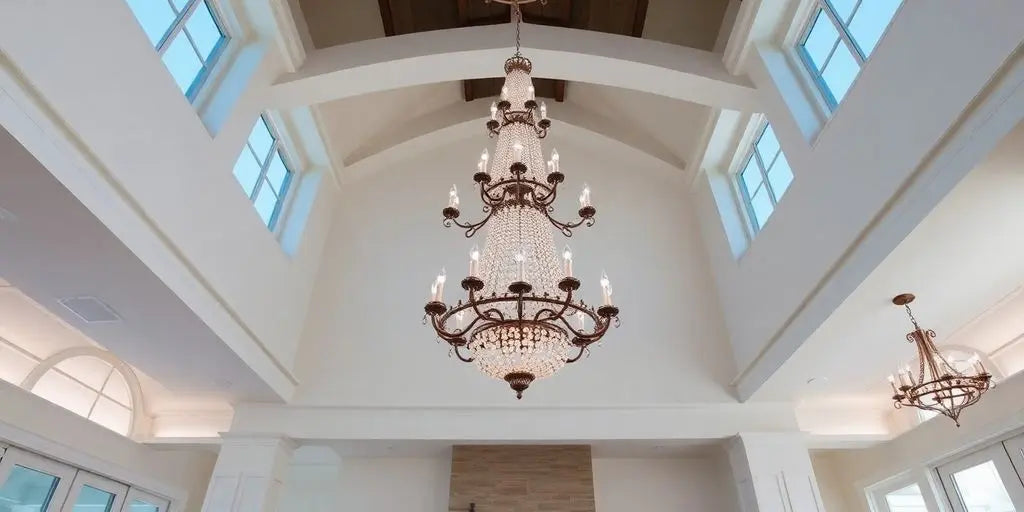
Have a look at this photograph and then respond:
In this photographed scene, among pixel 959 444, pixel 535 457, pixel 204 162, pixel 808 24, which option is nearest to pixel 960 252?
pixel 808 24

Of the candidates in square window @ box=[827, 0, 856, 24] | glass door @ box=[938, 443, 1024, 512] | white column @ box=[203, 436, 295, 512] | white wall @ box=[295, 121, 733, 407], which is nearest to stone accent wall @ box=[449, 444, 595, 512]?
white wall @ box=[295, 121, 733, 407]

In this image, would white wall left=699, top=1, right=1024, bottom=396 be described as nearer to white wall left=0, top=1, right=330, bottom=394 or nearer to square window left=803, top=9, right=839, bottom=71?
square window left=803, top=9, right=839, bottom=71

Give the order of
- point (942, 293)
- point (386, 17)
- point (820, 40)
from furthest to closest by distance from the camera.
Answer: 1. point (386, 17)
2. point (820, 40)
3. point (942, 293)

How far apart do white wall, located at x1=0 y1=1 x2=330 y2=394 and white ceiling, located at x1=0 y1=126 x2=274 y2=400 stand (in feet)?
0.35

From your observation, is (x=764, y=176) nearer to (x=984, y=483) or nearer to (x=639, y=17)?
(x=639, y=17)

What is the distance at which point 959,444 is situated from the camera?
4625 mm

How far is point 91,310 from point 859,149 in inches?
197

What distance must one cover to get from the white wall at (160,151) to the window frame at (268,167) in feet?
1.51

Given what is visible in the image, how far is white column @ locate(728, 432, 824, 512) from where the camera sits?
4.67 m

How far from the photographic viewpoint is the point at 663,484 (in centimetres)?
572

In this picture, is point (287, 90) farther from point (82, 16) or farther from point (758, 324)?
point (758, 324)

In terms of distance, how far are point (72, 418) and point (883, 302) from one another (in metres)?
6.49

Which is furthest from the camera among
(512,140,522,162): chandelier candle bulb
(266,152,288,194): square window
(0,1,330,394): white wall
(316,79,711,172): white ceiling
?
(316,79,711,172): white ceiling

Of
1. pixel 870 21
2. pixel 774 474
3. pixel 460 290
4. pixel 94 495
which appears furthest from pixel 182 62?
pixel 774 474
